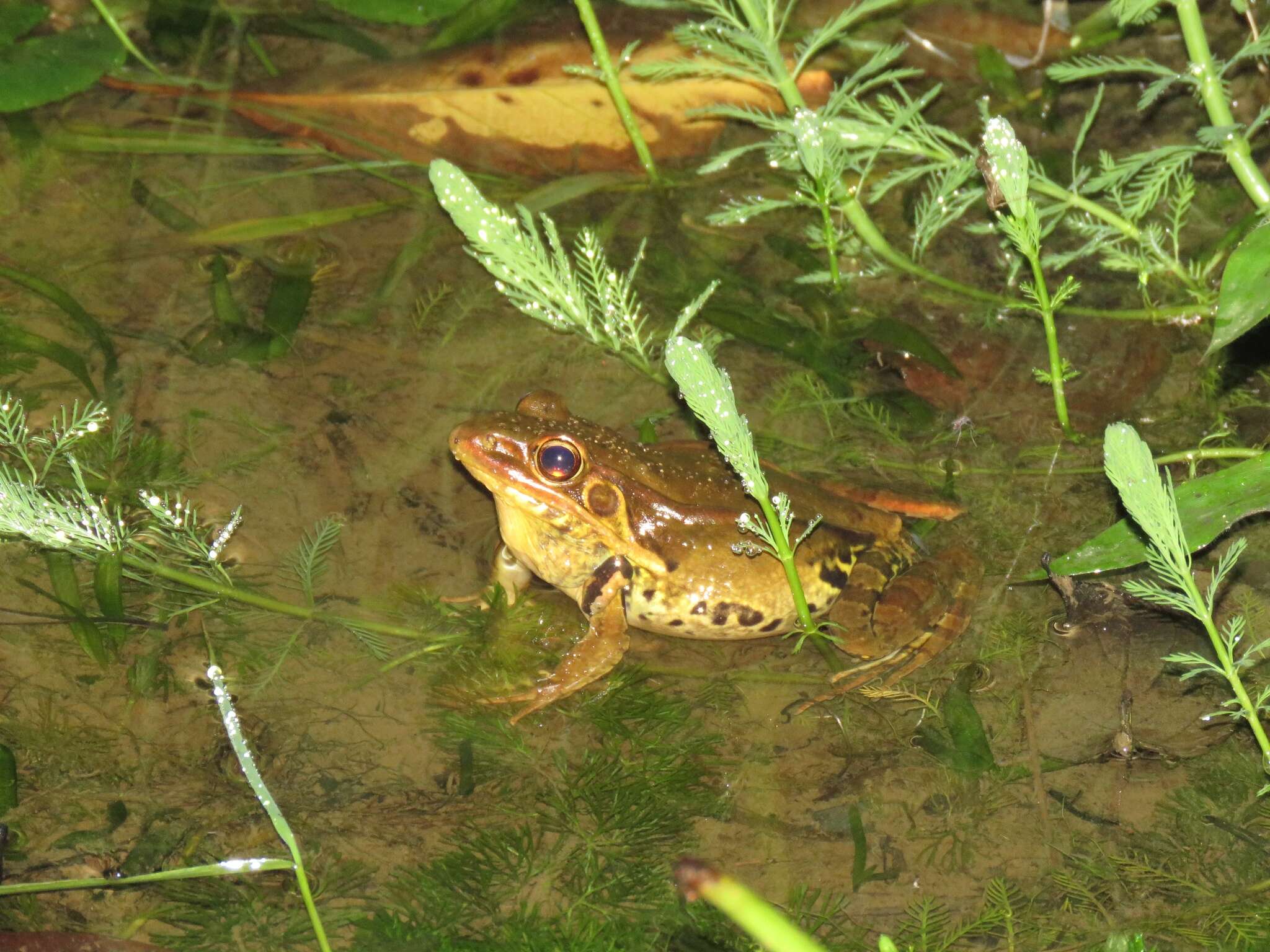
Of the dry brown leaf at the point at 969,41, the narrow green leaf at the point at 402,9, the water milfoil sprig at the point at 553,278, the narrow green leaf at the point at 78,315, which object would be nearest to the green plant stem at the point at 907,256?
the water milfoil sprig at the point at 553,278

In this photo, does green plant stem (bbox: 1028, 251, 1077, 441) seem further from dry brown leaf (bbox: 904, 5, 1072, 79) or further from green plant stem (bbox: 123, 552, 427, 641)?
green plant stem (bbox: 123, 552, 427, 641)

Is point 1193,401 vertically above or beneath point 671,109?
beneath

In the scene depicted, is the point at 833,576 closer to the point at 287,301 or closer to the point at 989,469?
the point at 989,469

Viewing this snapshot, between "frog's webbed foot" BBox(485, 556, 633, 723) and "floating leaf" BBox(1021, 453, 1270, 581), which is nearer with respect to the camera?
"floating leaf" BBox(1021, 453, 1270, 581)

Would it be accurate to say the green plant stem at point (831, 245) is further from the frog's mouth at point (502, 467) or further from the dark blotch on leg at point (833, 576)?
the frog's mouth at point (502, 467)

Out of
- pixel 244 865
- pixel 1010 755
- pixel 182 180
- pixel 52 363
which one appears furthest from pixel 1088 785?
pixel 182 180

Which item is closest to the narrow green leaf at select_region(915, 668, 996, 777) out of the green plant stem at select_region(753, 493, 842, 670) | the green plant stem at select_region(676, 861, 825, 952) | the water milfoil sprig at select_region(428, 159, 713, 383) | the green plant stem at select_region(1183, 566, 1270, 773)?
the green plant stem at select_region(753, 493, 842, 670)

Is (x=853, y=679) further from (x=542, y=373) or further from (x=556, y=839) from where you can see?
(x=542, y=373)
